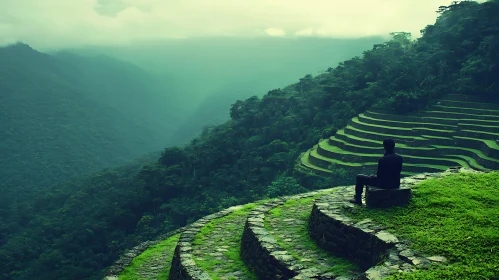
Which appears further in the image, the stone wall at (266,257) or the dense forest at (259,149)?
the dense forest at (259,149)

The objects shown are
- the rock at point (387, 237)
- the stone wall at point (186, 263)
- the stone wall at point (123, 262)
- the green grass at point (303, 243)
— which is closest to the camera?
the rock at point (387, 237)

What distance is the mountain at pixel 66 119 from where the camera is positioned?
2153 inches

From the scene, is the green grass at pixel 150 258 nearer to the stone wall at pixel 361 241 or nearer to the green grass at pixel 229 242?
the green grass at pixel 229 242

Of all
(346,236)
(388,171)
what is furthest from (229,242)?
(388,171)

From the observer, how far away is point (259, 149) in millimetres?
27766

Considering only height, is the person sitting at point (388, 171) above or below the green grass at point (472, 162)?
above

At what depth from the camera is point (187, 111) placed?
11131 cm

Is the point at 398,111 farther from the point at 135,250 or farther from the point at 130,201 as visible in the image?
the point at 130,201

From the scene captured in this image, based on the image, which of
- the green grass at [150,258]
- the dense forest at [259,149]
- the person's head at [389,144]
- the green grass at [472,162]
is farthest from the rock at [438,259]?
the dense forest at [259,149]

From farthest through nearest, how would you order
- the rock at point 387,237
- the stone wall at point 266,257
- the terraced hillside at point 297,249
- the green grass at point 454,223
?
the stone wall at point 266,257
the rock at point 387,237
the terraced hillside at point 297,249
the green grass at point 454,223

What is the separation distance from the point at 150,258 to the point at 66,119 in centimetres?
6326

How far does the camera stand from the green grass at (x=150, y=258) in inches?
370

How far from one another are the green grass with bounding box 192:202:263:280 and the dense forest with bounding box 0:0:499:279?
24.5ft

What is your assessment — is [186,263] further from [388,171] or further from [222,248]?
[388,171]
